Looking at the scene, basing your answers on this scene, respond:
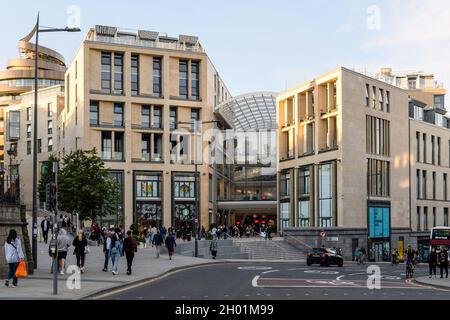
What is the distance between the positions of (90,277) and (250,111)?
217 feet

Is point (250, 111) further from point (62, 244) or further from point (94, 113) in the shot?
point (62, 244)

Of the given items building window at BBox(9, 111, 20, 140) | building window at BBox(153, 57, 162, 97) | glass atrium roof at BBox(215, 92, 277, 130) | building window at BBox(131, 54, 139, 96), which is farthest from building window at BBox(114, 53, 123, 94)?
building window at BBox(9, 111, 20, 140)

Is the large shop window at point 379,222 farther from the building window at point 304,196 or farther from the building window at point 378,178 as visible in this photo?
the building window at point 304,196

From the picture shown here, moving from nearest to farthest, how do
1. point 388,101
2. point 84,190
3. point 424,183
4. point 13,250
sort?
point 13,250
point 84,190
point 388,101
point 424,183

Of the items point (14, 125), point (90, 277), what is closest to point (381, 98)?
point (90, 277)

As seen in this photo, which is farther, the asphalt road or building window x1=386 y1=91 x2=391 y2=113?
building window x1=386 y1=91 x2=391 y2=113

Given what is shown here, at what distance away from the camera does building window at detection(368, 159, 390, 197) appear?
71750mm

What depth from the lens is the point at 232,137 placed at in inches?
3824

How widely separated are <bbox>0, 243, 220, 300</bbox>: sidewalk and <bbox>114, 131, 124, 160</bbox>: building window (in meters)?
33.2

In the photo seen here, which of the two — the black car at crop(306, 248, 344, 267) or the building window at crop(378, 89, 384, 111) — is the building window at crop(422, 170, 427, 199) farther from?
the black car at crop(306, 248, 344, 267)

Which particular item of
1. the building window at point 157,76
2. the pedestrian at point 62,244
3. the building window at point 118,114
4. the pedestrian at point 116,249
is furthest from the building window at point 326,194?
the pedestrian at point 62,244

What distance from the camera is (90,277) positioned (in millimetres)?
26781

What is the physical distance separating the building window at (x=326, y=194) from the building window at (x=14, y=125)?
190 feet
